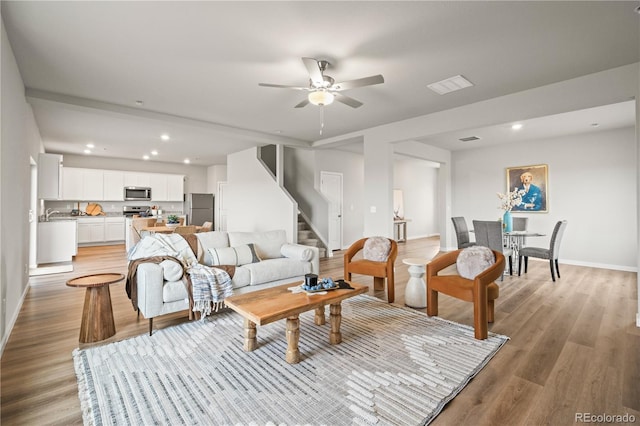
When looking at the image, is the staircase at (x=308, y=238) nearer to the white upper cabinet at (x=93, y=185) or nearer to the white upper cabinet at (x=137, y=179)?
the white upper cabinet at (x=137, y=179)

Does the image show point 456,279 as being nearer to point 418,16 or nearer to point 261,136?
point 418,16

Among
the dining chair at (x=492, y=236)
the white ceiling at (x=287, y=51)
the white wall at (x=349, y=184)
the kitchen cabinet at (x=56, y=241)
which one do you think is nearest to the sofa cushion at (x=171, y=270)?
the white ceiling at (x=287, y=51)

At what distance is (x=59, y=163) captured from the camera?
588 centimetres

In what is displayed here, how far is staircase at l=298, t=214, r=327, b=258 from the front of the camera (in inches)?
281

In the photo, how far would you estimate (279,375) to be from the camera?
2.19 m

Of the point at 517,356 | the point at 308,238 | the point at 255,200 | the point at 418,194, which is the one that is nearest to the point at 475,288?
the point at 517,356

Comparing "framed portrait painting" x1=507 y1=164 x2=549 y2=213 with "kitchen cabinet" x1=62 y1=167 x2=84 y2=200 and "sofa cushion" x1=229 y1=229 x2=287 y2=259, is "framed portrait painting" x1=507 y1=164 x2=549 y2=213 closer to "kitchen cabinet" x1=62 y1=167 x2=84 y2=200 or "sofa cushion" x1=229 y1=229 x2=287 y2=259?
"sofa cushion" x1=229 y1=229 x2=287 y2=259

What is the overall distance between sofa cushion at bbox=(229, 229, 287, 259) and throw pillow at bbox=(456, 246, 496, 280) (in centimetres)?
242

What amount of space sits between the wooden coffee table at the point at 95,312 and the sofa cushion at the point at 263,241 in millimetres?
1546

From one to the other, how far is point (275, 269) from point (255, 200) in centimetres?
400

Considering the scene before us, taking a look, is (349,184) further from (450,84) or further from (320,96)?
(320,96)

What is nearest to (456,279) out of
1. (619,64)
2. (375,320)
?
(375,320)

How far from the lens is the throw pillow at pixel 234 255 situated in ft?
12.1

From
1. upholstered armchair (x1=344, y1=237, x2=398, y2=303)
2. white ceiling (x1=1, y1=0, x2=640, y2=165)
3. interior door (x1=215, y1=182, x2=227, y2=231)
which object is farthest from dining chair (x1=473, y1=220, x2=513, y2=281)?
interior door (x1=215, y1=182, x2=227, y2=231)
